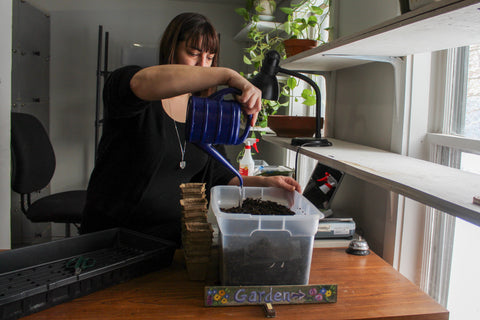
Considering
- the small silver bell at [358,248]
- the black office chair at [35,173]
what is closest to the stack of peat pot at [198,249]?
the small silver bell at [358,248]

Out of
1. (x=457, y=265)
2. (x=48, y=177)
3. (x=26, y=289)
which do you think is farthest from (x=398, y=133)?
(x=48, y=177)

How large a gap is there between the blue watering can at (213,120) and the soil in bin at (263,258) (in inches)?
10.0

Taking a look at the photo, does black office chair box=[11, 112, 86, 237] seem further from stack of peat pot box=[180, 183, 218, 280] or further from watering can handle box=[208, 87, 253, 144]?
watering can handle box=[208, 87, 253, 144]

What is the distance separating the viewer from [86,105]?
12.8 feet

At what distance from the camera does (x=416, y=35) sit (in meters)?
0.93

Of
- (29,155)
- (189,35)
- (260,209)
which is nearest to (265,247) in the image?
(260,209)

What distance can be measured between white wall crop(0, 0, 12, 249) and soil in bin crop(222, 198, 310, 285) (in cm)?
111

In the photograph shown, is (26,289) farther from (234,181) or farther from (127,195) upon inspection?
(234,181)

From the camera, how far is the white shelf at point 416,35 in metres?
0.71

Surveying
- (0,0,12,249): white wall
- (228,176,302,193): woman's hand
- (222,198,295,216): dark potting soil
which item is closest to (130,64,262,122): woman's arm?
(222,198,295,216): dark potting soil

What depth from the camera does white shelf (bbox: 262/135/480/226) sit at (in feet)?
2.33

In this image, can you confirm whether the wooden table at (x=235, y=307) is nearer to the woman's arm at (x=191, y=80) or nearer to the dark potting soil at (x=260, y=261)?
the dark potting soil at (x=260, y=261)

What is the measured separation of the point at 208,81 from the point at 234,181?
0.74 m

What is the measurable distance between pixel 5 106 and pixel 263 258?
1.23 metres
